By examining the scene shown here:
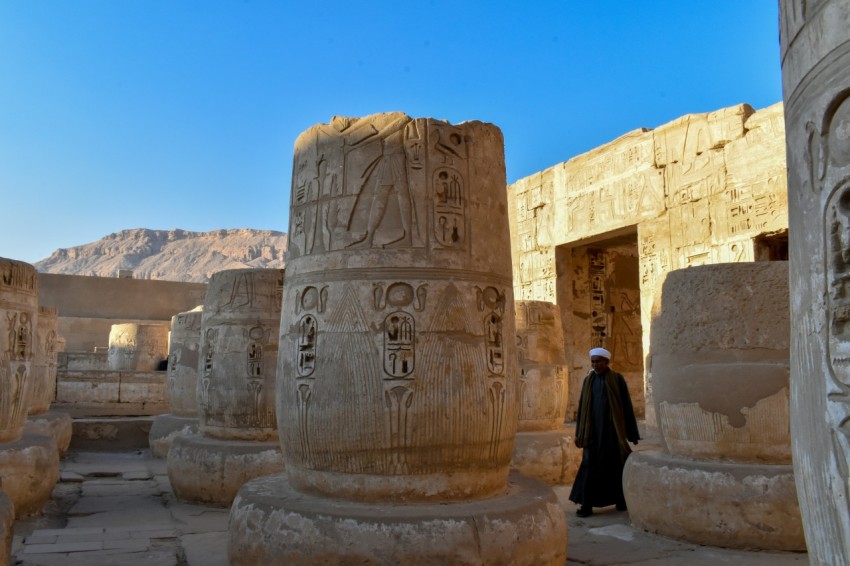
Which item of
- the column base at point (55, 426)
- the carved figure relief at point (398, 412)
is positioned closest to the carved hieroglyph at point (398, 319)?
the carved figure relief at point (398, 412)

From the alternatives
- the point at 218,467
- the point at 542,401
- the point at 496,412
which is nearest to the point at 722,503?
the point at 496,412

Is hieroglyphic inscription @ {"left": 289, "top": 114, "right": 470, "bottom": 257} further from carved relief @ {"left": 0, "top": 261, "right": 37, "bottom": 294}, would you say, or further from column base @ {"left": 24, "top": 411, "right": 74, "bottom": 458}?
column base @ {"left": 24, "top": 411, "right": 74, "bottom": 458}

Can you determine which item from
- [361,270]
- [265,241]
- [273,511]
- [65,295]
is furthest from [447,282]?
[265,241]

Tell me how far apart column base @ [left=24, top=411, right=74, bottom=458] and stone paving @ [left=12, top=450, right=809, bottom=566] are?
1.09 meters

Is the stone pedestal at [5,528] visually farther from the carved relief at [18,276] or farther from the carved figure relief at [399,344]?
the carved relief at [18,276]

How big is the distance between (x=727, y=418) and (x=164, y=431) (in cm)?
689

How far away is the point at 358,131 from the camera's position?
3986 millimetres

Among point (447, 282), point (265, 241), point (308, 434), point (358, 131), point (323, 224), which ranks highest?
point (265, 241)

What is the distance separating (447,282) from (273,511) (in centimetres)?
138

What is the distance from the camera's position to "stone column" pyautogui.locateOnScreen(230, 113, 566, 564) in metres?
3.49

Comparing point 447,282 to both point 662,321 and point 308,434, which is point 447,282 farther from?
point 662,321

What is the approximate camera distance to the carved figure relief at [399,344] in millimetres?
3641

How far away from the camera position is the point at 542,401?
7730mm

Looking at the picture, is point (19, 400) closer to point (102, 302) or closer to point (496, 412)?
point (496, 412)
